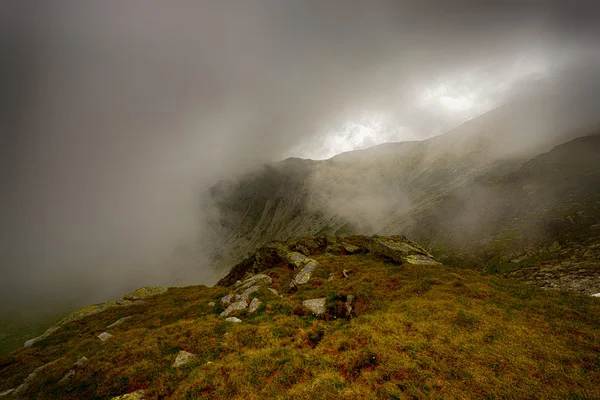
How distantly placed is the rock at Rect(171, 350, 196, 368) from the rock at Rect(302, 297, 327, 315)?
10.4 metres

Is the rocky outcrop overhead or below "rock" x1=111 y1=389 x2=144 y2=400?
below

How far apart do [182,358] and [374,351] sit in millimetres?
13773

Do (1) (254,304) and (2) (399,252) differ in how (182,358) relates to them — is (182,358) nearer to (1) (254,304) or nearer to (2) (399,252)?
(1) (254,304)

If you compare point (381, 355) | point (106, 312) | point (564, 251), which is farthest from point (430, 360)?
point (564, 251)

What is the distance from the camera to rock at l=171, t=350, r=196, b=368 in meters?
15.8

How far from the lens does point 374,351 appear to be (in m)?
13.5

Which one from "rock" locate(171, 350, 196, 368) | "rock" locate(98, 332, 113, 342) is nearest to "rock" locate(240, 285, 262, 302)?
"rock" locate(171, 350, 196, 368)

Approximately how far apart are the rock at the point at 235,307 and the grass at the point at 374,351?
1623mm

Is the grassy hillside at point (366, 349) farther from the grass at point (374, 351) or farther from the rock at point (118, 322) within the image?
the rock at point (118, 322)

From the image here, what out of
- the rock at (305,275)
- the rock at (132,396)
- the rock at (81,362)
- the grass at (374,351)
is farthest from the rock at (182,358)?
the rock at (305,275)

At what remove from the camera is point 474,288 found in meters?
21.9

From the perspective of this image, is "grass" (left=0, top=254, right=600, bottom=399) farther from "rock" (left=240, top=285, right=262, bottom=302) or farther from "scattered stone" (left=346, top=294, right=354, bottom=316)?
"rock" (left=240, top=285, right=262, bottom=302)

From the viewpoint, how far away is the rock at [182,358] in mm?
15766

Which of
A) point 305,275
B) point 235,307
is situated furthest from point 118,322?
point 305,275
